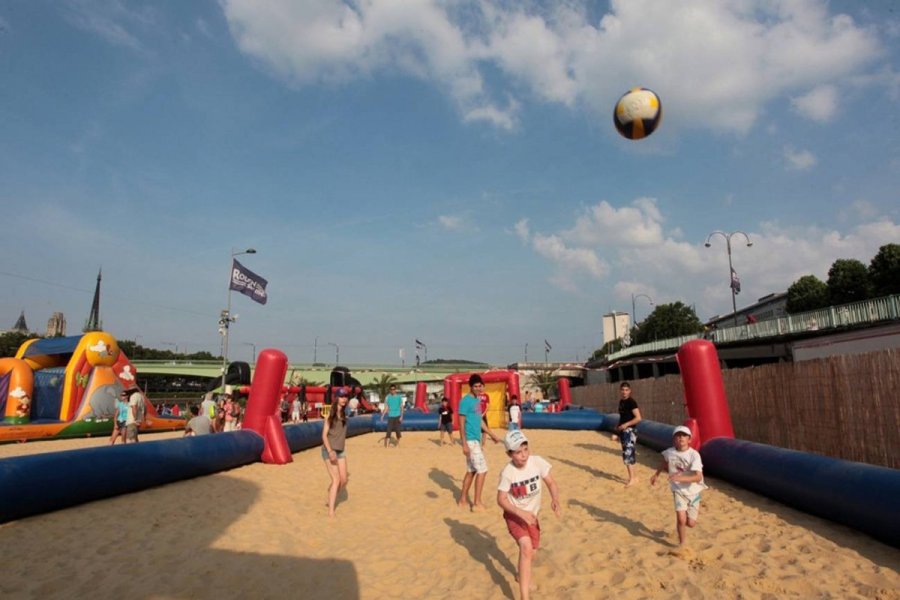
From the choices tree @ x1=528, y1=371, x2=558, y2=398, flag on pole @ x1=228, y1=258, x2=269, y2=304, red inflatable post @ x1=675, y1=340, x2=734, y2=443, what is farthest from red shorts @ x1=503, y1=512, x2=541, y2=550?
tree @ x1=528, y1=371, x2=558, y2=398

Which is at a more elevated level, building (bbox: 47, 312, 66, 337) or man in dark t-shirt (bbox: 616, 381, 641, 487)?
building (bbox: 47, 312, 66, 337)

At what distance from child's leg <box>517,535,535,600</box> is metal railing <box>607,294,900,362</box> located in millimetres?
27657

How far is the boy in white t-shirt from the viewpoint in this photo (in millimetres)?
4141

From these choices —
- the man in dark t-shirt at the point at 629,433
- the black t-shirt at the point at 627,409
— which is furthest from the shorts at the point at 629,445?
the black t-shirt at the point at 627,409

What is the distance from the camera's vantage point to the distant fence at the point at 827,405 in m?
7.56

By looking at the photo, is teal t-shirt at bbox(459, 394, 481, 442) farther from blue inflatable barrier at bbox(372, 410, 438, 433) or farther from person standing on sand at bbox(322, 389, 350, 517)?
blue inflatable barrier at bbox(372, 410, 438, 433)

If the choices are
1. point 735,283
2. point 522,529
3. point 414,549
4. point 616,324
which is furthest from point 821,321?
point 616,324

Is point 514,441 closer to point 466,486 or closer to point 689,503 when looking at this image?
point 689,503

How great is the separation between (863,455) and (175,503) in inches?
379

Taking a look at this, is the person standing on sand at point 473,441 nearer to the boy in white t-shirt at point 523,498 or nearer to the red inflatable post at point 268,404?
the boy in white t-shirt at point 523,498

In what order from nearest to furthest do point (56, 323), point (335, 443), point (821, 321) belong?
point (335, 443) → point (821, 321) → point (56, 323)

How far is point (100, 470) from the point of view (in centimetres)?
734

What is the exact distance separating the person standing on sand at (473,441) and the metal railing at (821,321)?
2427cm

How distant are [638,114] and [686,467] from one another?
5.93 m
